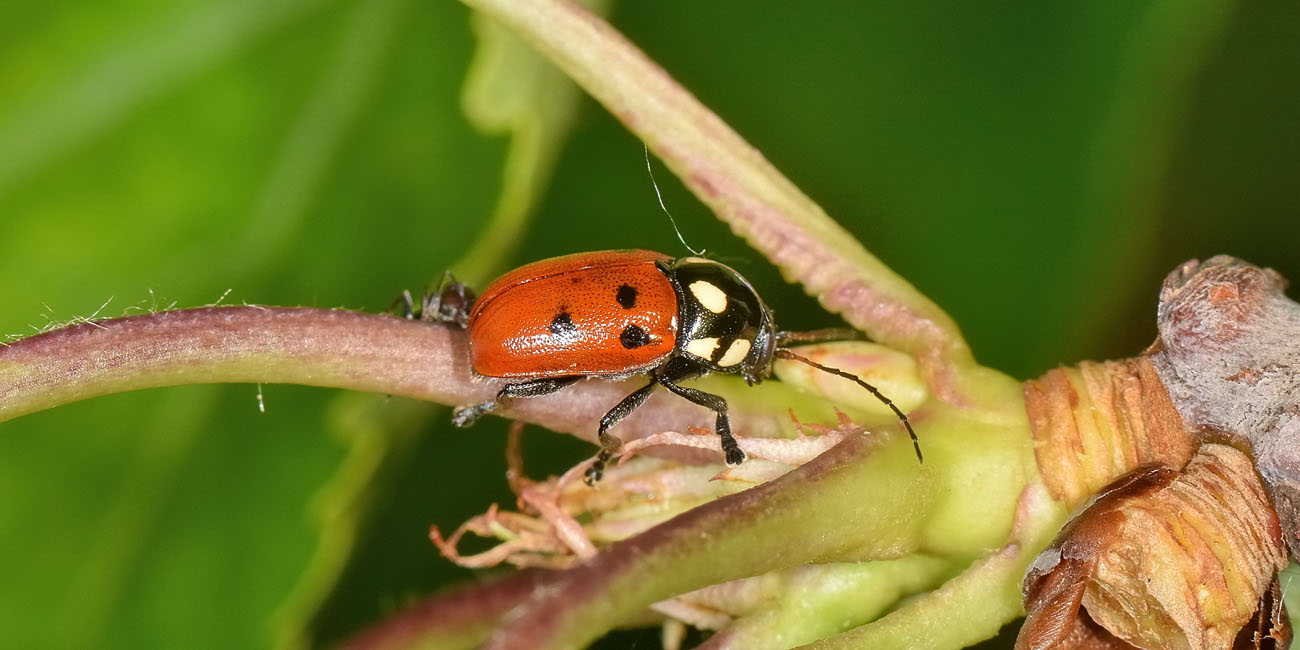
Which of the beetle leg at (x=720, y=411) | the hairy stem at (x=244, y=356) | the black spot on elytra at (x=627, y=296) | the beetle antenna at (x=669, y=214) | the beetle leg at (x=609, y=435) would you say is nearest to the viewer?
the hairy stem at (x=244, y=356)

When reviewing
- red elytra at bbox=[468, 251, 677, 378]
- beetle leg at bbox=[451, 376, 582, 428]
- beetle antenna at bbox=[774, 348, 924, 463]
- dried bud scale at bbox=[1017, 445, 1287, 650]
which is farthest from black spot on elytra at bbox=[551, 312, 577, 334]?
dried bud scale at bbox=[1017, 445, 1287, 650]

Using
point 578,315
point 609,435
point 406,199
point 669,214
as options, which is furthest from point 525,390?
point 669,214

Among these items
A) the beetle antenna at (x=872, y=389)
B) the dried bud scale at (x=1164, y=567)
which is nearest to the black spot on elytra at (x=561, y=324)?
the beetle antenna at (x=872, y=389)

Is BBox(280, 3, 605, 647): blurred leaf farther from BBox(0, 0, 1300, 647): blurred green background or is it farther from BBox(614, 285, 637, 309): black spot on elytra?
BBox(614, 285, 637, 309): black spot on elytra

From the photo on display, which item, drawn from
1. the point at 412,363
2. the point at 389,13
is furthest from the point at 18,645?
the point at 389,13

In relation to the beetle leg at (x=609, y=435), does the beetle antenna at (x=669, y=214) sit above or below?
above

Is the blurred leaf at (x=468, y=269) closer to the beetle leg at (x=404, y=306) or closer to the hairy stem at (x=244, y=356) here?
the beetle leg at (x=404, y=306)

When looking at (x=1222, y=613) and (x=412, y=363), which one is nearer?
(x=1222, y=613)

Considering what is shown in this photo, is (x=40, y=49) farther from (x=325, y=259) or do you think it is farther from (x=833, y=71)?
(x=833, y=71)
